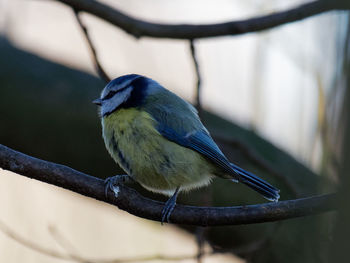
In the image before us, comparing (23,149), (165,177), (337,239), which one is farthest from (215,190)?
(337,239)

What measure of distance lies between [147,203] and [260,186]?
0.60m

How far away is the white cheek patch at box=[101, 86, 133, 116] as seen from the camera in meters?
2.26

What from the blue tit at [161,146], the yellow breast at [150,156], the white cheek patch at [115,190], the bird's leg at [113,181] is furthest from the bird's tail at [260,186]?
the white cheek patch at [115,190]

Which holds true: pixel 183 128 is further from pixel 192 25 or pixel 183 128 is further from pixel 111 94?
pixel 192 25

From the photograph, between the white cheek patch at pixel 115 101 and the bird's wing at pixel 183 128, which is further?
the white cheek patch at pixel 115 101

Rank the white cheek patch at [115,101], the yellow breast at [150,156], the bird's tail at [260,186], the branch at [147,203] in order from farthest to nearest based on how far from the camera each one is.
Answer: the white cheek patch at [115,101] < the bird's tail at [260,186] < the yellow breast at [150,156] < the branch at [147,203]

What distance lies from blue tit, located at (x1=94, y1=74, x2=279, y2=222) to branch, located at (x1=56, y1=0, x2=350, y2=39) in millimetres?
268

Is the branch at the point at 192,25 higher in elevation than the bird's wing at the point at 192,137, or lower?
higher

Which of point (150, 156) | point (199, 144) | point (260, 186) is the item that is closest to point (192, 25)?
point (199, 144)

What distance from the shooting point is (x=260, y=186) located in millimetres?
2148

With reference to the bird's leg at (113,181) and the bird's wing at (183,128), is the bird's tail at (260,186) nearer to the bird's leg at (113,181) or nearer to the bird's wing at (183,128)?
the bird's wing at (183,128)

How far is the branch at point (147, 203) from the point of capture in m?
1.60

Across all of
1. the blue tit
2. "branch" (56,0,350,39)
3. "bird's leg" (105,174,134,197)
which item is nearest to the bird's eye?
the blue tit

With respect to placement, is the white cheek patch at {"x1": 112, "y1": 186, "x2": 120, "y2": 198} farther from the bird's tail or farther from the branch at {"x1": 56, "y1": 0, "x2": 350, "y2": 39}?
the branch at {"x1": 56, "y1": 0, "x2": 350, "y2": 39}
